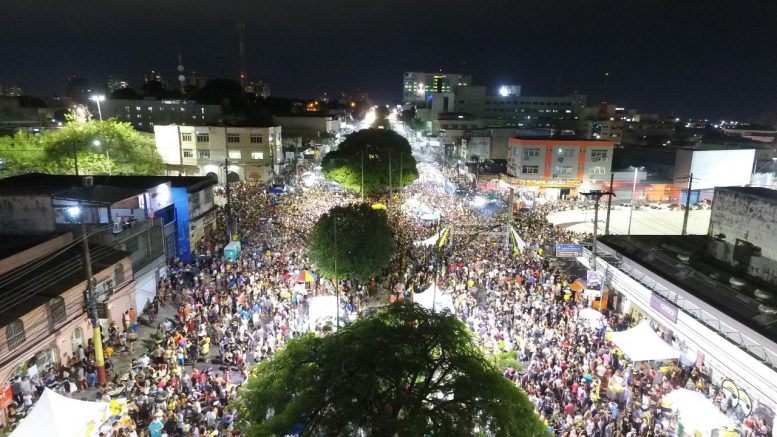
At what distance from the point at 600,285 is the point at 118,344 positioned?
59.4 ft

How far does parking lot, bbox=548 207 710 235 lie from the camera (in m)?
38.1

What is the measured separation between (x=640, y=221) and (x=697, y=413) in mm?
34084

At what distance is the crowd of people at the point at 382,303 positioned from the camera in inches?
488

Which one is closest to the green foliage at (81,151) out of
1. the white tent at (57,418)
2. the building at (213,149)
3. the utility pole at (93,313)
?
the building at (213,149)

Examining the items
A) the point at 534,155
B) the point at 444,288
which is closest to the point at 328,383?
the point at 444,288

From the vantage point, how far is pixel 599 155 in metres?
51.3

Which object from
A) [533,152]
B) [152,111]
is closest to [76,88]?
[152,111]

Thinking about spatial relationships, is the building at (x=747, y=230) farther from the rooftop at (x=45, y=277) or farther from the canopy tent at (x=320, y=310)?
the rooftop at (x=45, y=277)

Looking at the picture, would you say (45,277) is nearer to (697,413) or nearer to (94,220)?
(94,220)

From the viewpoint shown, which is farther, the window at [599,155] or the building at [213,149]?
the window at [599,155]

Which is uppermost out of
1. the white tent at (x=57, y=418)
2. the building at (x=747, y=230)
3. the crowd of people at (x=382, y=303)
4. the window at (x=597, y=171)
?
the building at (x=747, y=230)

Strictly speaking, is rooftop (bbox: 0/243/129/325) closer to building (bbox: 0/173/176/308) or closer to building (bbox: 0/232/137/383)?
building (bbox: 0/232/137/383)

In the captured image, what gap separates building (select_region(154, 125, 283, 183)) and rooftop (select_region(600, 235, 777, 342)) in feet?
128

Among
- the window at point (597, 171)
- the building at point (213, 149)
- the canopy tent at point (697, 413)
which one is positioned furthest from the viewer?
the window at point (597, 171)
